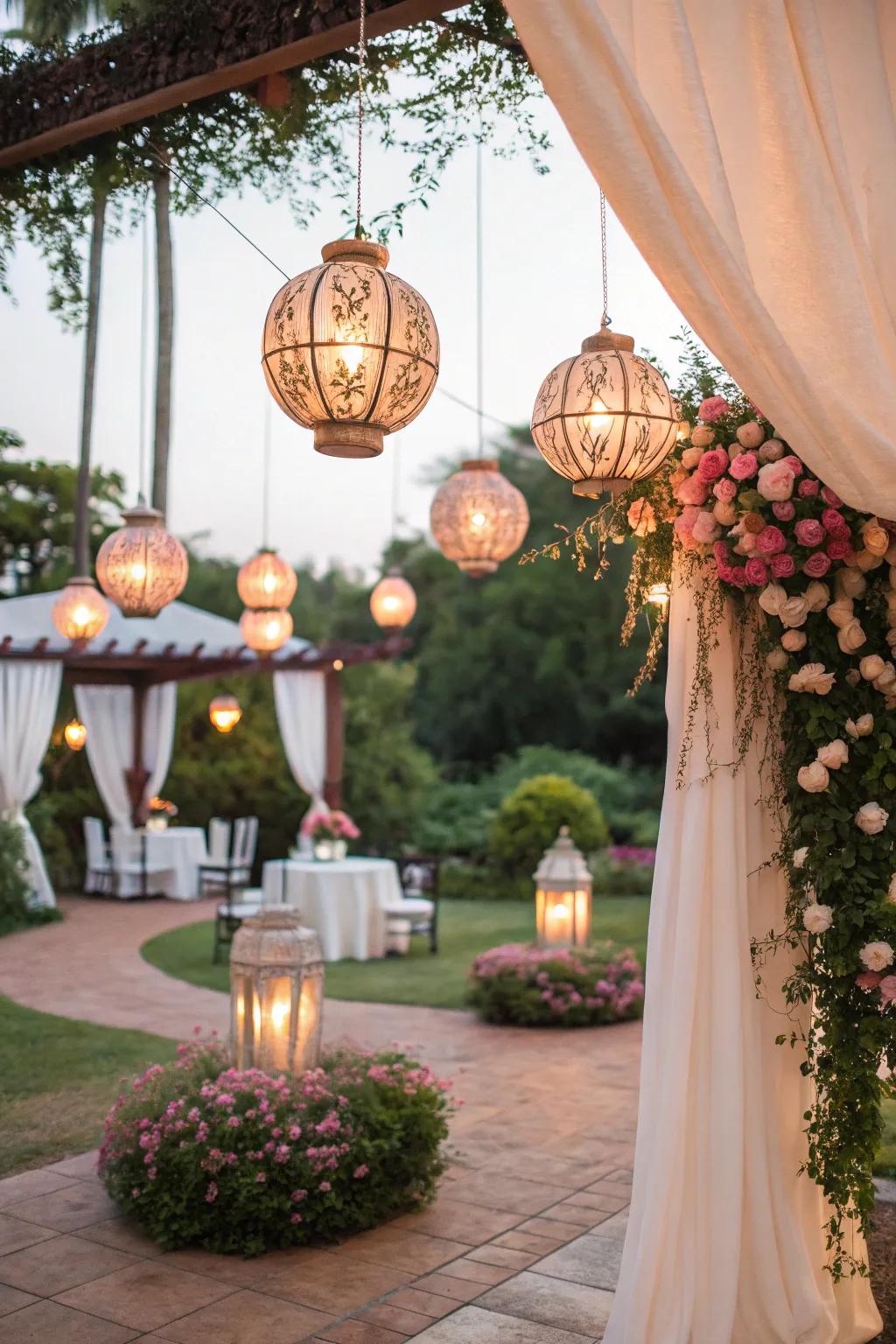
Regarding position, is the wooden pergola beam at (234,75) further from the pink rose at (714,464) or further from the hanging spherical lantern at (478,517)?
the hanging spherical lantern at (478,517)

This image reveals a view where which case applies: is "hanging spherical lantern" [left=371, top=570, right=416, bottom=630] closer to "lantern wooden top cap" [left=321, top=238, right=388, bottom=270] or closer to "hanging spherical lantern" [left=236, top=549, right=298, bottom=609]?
"hanging spherical lantern" [left=236, top=549, right=298, bottom=609]

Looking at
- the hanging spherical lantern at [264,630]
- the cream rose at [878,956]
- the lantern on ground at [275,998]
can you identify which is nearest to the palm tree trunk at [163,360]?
the hanging spherical lantern at [264,630]

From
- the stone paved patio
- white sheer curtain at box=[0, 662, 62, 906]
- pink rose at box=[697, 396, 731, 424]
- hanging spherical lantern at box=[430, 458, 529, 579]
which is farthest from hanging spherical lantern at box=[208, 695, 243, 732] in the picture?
pink rose at box=[697, 396, 731, 424]

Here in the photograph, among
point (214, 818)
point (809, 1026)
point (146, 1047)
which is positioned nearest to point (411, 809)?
point (214, 818)

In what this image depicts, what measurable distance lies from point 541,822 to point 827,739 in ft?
35.8

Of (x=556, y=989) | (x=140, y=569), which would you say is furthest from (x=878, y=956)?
(x=556, y=989)

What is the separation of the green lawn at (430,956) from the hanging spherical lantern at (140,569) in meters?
3.87

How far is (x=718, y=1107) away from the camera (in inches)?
119

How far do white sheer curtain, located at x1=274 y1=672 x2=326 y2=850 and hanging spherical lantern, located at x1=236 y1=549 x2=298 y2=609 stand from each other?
5839 millimetres

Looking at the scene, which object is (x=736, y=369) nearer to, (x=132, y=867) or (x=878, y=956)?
(x=878, y=956)

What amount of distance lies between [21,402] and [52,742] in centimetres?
602

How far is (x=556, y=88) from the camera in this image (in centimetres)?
221

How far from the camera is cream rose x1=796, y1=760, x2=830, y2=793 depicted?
2.96 metres

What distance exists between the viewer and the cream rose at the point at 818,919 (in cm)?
294
